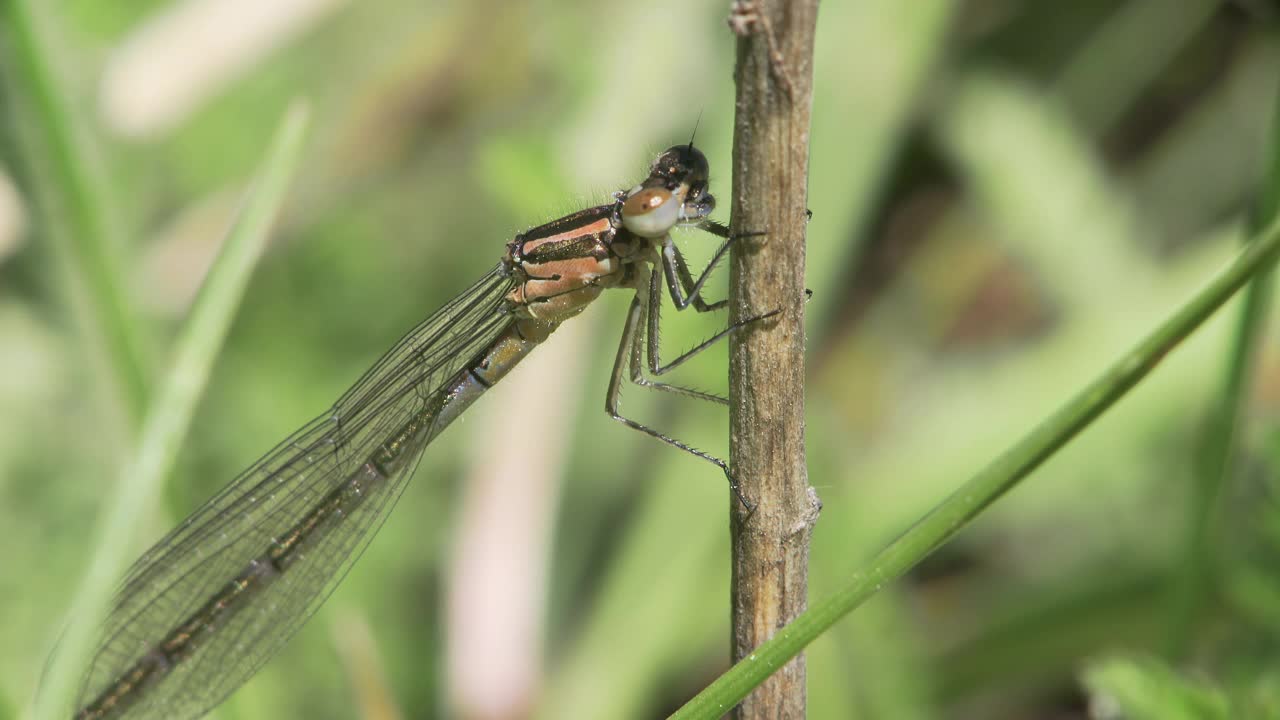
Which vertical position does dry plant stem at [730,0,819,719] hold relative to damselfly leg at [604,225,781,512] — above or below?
below

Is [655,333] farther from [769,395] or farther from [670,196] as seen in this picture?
[769,395]

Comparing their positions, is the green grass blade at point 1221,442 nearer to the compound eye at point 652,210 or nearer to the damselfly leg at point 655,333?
the damselfly leg at point 655,333

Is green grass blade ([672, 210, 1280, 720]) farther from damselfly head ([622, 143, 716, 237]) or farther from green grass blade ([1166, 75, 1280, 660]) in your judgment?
damselfly head ([622, 143, 716, 237])

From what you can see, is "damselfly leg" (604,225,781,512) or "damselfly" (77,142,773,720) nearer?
"damselfly leg" (604,225,781,512)

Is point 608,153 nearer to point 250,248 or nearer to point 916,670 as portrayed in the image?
point 916,670

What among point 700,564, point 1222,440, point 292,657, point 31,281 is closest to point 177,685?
point 292,657

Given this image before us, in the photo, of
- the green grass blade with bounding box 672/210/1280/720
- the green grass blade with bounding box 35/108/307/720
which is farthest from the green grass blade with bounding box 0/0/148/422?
the green grass blade with bounding box 672/210/1280/720
